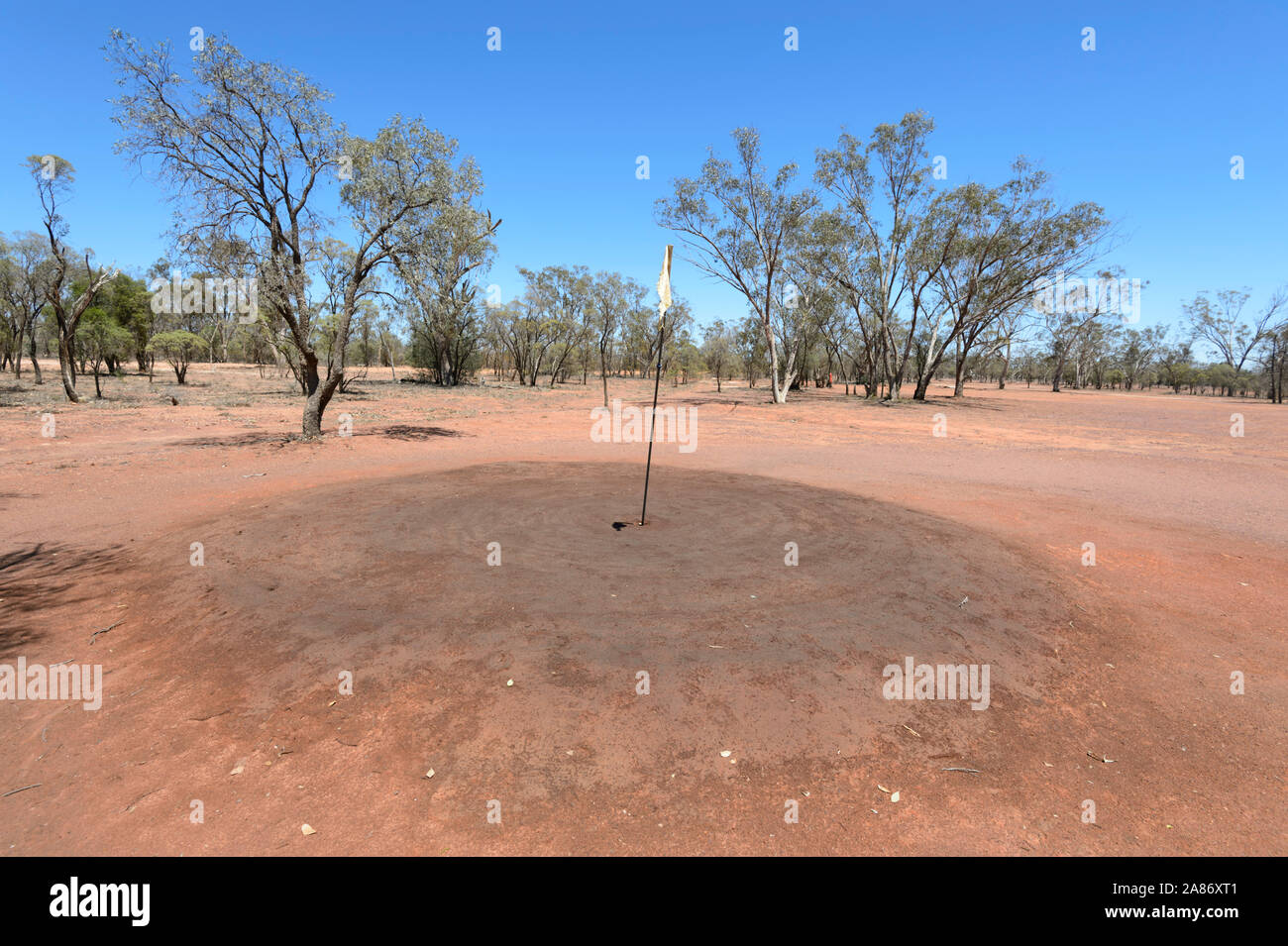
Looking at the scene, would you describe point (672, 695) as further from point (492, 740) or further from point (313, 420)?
point (313, 420)

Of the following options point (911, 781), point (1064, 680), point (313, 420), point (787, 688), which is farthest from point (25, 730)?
point (313, 420)

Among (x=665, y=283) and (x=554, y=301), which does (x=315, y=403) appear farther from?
(x=554, y=301)

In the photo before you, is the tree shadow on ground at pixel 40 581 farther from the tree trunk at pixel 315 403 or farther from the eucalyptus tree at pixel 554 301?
the eucalyptus tree at pixel 554 301

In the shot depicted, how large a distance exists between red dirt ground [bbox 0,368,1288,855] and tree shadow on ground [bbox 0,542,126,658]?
39 mm

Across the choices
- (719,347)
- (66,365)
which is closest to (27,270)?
(66,365)

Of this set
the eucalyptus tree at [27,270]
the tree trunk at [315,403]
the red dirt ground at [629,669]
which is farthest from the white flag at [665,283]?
the eucalyptus tree at [27,270]

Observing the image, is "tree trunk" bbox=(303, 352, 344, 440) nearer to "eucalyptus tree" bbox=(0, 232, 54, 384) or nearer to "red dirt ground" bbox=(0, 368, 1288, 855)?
"red dirt ground" bbox=(0, 368, 1288, 855)

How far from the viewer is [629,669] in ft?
13.2

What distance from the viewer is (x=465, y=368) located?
5650cm

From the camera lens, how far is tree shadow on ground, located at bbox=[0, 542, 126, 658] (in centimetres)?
443

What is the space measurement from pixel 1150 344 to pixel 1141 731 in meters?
109

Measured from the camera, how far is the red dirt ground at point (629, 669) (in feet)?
9.20

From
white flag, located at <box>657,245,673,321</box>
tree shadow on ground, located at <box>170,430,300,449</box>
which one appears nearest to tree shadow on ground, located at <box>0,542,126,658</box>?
white flag, located at <box>657,245,673,321</box>

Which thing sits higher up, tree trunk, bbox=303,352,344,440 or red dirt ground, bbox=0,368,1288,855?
tree trunk, bbox=303,352,344,440
